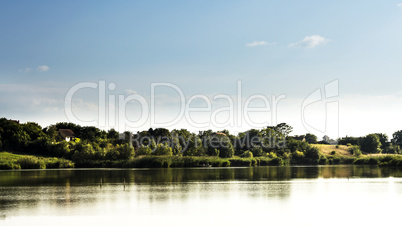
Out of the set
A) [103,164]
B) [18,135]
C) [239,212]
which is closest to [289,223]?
[239,212]

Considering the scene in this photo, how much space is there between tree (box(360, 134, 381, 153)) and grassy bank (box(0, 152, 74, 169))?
295 ft

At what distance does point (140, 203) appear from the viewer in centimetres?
3247

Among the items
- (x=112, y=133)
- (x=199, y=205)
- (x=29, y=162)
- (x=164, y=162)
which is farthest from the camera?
(x=112, y=133)

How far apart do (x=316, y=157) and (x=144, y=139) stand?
45828mm

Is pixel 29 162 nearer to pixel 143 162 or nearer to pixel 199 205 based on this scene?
pixel 143 162

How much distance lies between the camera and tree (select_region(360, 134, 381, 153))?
127m

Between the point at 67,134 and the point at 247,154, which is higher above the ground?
the point at 67,134

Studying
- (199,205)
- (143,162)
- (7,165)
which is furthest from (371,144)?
(199,205)

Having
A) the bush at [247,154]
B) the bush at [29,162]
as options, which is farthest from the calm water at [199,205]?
the bush at [247,154]

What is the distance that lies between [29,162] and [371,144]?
98495mm

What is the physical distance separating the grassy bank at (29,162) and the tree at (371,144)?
89.9 m

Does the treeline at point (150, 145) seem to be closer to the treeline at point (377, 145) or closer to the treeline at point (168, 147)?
the treeline at point (168, 147)

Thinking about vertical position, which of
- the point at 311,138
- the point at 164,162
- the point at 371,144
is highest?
the point at 311,138

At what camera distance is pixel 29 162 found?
79875 millimetres
